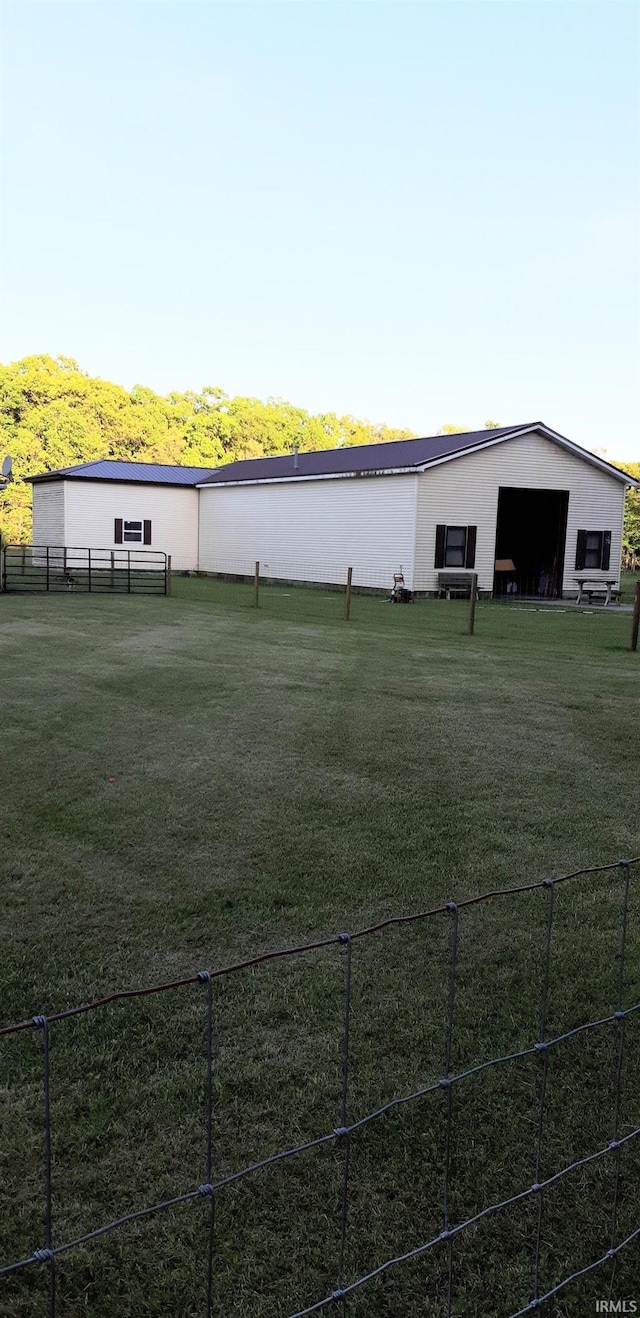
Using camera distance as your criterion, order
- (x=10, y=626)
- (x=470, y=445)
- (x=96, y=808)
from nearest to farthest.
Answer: (x=96, y=808), (x=10, y=626), (x=470, y=445)

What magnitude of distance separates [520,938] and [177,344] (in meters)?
59.7

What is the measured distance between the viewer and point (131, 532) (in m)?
31.4

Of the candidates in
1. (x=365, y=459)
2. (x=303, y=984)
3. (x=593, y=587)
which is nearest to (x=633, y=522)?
(x=593, y=587)

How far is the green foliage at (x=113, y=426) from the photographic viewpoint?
4753 centimetres

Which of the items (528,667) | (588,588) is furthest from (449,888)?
(588,588)

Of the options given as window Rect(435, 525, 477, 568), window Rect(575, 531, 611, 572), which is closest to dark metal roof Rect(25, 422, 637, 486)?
window Rect(575, 531, 611, 572)

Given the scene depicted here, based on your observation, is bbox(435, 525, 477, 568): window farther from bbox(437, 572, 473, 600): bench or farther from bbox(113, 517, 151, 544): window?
bbox(113, 517, 151, 544): window

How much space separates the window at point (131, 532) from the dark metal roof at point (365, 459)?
279 centimetres

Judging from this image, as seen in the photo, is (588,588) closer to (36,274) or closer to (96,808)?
(96,808)

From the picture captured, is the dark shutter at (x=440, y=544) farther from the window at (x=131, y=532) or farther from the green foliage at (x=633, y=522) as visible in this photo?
the green foliage at (x=633, y=522)

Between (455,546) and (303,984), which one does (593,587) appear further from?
(303,984)

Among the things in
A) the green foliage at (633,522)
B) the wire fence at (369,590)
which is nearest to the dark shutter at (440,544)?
the wire fence at (369,590)

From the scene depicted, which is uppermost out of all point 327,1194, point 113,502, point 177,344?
point 177,344

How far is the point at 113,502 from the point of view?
1216 inches
